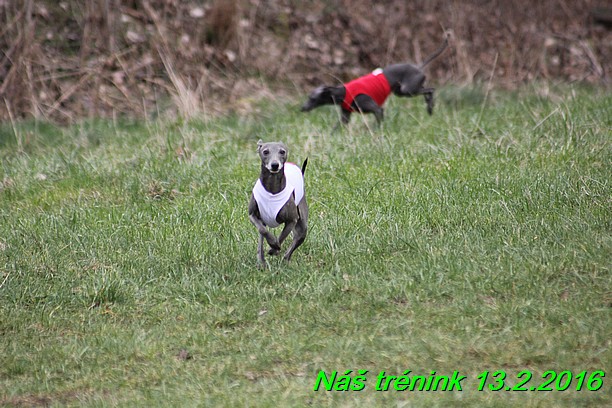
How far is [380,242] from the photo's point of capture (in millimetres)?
5754

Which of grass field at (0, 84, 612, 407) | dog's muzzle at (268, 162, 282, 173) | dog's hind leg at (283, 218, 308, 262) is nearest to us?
grass field at (0, 84, 612, 407)

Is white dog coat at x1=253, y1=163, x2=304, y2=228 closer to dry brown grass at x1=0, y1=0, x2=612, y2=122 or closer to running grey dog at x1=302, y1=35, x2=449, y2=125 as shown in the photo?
running grey dog at x1=302, y1=35, x2=449, y2=125

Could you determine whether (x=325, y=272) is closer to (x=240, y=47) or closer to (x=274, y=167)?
(x=274, y=167)

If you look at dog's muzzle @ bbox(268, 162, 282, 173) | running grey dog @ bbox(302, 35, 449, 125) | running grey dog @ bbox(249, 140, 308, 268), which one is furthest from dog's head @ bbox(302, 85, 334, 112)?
dog's muzzle @ bbox(268, 162, 282, 173)

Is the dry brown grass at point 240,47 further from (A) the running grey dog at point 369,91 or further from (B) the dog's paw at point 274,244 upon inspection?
(B) the dog's paw at point 274,244

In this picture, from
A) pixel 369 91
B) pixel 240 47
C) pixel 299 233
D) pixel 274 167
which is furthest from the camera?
pixel 240 47

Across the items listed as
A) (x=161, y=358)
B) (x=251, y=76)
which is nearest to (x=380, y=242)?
(x=161, y=358)

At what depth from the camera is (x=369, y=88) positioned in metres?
8.65

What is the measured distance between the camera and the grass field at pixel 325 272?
4.30m

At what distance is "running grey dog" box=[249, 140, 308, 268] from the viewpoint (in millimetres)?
5055

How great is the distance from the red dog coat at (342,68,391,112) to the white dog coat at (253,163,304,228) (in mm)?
3454

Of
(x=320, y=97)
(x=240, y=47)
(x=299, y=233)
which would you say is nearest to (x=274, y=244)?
(x=299, y=233)

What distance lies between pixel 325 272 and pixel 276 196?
70 cm

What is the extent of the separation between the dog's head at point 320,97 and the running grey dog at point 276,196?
337 cm
